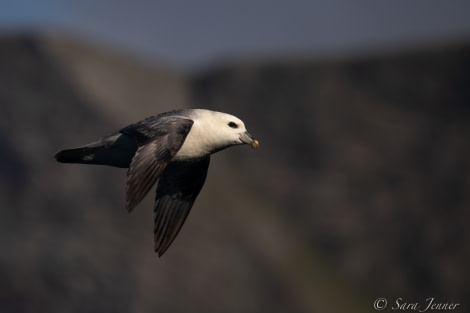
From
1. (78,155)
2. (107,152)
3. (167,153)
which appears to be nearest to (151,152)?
(167,153)

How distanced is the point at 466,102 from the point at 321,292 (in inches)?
696

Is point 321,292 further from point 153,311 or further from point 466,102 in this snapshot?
point 466,102

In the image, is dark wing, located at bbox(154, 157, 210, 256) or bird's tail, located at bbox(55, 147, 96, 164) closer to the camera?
bird's tail, located at bbox(55, 147, 96, 164)

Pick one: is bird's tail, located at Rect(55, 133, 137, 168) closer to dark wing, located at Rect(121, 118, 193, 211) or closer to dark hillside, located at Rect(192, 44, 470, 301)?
dark wing, located at Rect(121, 118, 193, 211)

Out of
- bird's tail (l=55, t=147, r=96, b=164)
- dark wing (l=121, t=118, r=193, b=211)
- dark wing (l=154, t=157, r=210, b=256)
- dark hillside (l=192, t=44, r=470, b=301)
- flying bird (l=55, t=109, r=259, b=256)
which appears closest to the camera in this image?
dark wing (l=121, t=118, r=193, b=211)

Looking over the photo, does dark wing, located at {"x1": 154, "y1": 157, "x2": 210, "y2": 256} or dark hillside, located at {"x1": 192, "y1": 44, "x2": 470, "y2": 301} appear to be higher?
dark wing, located at {"x1": 154, "y1": 157, "x2": 210, "y2": 256}

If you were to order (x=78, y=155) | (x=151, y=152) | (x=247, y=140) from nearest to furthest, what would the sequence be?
1. (x=151, y=152)
2. (x=247, y=140)
3. (x=78, y=155)

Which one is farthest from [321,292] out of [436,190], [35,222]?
[35,222]

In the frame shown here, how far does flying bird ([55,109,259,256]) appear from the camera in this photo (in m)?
13.0

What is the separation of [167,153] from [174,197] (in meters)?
3.11

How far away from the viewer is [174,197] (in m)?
16.2

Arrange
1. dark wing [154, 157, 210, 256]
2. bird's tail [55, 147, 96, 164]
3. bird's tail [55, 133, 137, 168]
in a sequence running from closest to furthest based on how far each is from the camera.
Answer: bird's tail [55, 133, 137, 168] → bird's tail [55, 147, 96, 164] → dark wing [154, 157, 210, 256]

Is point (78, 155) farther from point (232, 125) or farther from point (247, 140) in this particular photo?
point (247, 140)

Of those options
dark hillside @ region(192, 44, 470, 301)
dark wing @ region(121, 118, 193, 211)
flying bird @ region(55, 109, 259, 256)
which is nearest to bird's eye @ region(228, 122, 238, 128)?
flying bird @ region(55, 109, 259, 256)
